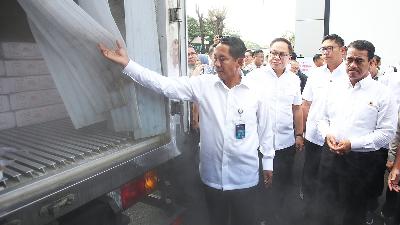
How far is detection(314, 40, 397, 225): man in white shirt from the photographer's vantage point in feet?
8.66

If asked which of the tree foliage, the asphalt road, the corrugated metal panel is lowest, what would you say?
the asphalt road

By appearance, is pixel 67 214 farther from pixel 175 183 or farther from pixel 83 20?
pixel 83 20

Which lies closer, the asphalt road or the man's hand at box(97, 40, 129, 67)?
the man's hand at box(97, 40, 129, 67)

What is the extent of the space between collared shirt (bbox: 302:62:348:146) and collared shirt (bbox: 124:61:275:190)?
1.34 metres

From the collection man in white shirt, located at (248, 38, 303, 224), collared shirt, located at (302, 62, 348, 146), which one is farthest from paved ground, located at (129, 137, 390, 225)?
collared shirt, located at (302, 62, 348, 146)

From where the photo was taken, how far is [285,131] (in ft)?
11.3

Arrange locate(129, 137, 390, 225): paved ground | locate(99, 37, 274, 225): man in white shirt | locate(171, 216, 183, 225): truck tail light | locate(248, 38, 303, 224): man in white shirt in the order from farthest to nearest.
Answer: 1. locate(248, 38, 303, 224): man in white shirt
2. locate(129, 137, 390, 225): paved ground
3. locate(171, 216, 183, 225): truck tail light
4. locate(99, 37, 274, 225): man in white shirt

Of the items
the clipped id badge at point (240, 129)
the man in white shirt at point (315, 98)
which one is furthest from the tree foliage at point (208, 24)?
the clipped id badge at point (240, 129)

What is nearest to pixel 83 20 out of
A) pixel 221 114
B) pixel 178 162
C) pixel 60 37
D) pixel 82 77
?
pixel 60 37

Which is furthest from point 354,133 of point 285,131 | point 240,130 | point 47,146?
point 47,146

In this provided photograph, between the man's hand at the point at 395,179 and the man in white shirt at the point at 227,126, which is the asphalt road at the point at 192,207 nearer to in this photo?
the man in white shirt at the point at 227,126

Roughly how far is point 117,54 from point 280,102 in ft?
6.51

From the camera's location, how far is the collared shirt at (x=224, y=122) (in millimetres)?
2260

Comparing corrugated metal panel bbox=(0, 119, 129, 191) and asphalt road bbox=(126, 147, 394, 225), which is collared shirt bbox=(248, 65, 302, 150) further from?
corrugated metal panel bbox=(0, 119, 129, 191)
